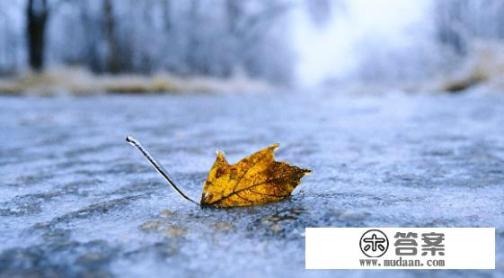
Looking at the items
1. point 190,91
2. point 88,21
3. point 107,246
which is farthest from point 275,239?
point 88,21

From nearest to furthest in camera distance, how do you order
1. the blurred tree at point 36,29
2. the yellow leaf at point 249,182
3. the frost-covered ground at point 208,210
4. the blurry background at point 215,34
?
the frost-covered ground at point 208,210 < the yellow leaf at point 249,182 < the blurred tree at point 36,29 < the blurry background at point 215,34

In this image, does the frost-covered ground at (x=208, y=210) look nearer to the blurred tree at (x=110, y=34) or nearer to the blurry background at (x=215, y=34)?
the blurry background at (x=215, y=34)

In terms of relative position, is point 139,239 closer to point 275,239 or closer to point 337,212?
point 275,239

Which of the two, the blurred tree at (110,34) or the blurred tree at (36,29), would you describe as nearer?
the blurred tree at (36,29)

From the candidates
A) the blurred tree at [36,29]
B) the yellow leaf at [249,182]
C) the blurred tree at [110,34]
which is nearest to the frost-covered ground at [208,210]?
the yellow leaf at [249,182]

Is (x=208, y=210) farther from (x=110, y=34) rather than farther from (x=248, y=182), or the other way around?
(x=110, y=34)

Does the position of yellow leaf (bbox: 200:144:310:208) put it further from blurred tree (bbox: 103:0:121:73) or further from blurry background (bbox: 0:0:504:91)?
blurred tree (bbox: 103:0:121:73)

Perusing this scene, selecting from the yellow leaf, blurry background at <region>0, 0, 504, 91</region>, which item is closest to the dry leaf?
the yellow leaf

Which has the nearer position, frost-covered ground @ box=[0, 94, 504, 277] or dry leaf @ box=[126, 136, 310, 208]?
frost-covered ground @ box=[0, 94, 504, 277]
